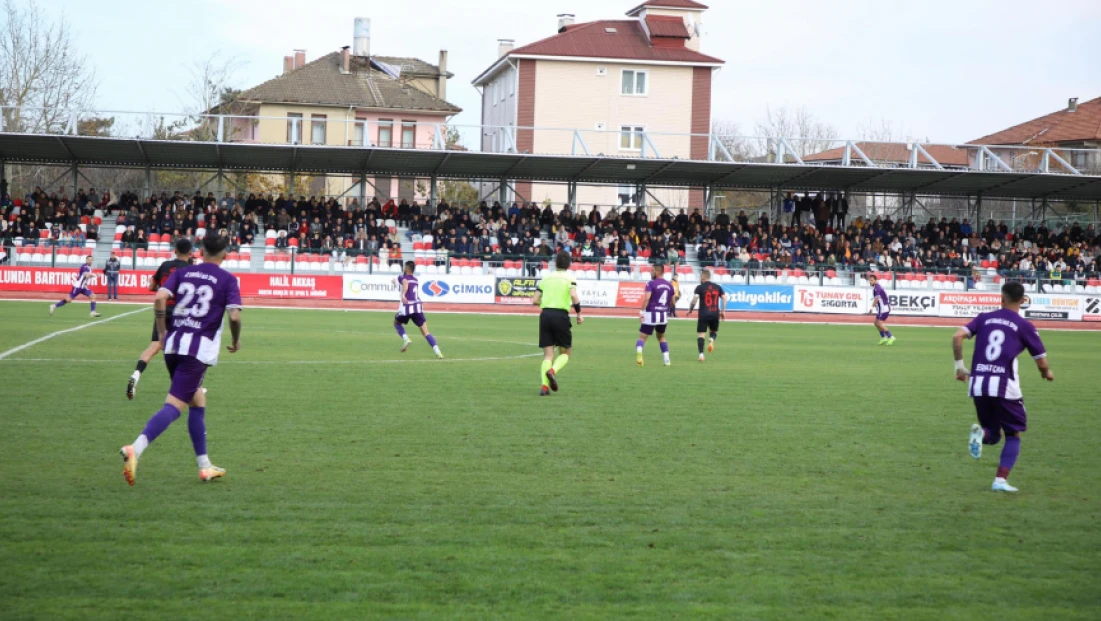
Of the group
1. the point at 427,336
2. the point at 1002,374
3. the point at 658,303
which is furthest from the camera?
the point at 427,336

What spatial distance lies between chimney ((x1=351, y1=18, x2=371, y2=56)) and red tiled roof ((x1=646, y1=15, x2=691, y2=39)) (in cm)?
2497

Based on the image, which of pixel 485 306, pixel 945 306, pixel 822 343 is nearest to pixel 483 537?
pixel 822 343

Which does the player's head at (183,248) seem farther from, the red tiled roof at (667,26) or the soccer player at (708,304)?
the red tiled roof at (667,26)

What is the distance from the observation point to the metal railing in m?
43.3

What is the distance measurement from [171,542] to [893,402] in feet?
35.5

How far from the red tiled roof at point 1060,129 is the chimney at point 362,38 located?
47060mm

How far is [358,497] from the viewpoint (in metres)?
7.82

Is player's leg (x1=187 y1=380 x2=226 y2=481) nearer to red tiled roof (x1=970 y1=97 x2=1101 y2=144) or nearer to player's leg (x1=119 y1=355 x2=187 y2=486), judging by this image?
player's leg (x1=119 y1=355 x2=187 y2=486)

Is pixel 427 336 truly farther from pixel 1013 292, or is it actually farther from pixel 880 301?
pixel 880 301

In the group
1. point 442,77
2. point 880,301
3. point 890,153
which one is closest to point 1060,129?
point 890,153

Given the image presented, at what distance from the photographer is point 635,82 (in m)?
64.1

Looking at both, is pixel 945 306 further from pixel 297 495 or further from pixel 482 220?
pixel 297 495

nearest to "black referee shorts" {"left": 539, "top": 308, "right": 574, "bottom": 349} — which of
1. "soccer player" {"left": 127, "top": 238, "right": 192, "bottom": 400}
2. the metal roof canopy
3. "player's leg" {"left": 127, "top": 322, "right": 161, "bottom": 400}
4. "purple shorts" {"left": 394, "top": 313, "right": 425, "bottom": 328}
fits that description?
"soccer player" {"left": 127, "top": 238, "right": 192, "bottom": 400}

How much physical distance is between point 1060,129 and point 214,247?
7856 centimetres
